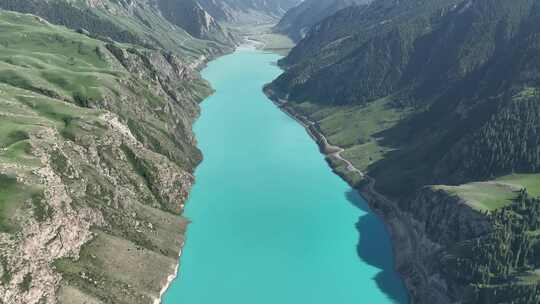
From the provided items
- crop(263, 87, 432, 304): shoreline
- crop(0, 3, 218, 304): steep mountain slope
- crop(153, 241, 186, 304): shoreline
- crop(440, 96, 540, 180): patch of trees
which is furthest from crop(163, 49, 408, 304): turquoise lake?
crop(440, 96, 540, 180): patch of trees

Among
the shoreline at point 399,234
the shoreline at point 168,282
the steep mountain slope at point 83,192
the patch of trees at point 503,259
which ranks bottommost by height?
the shoreline at point 168,282

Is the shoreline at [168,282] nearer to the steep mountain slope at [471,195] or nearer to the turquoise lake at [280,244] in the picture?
the turquoise lake at [280,244]

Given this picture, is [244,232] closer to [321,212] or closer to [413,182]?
[321,212]

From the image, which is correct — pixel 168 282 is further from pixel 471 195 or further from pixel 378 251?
pixel 471 195

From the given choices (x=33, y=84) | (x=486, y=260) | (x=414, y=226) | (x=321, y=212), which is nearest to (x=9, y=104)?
(x=33, y=84)

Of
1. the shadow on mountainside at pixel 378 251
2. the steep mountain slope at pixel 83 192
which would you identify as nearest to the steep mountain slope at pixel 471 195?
the shadow on mountainside at pixel 378 251

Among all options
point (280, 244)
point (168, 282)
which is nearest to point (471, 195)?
point (280, 244)

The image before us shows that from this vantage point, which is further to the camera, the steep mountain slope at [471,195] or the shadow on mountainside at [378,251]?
the shadow on mountainside at [378,251]
